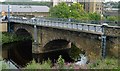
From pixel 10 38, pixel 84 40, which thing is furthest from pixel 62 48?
pixel 10 38

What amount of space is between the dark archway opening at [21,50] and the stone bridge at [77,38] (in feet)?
8.23

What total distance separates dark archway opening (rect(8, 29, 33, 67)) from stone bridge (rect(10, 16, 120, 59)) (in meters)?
2.51

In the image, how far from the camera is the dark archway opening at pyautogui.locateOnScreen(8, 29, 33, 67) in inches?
1456

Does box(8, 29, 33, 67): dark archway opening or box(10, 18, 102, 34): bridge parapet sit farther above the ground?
box(10, 18, 102, 34): bridge parapet

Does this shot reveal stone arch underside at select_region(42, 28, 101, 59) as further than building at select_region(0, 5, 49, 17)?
No

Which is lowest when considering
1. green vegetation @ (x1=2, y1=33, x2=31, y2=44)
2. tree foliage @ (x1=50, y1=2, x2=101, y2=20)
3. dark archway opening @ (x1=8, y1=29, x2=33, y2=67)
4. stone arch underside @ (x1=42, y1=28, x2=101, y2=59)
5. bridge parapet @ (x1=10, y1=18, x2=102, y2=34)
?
dark archway opening @ (x1=8, y1=29, x2=33, y2=67)

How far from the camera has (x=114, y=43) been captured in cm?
2177

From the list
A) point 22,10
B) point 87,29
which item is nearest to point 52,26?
point 87,29

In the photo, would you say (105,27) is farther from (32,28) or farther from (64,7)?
(64,7)

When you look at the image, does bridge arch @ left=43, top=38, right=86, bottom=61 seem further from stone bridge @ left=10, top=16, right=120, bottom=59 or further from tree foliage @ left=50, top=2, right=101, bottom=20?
tree foliage @ left=50, top=2, right=101, bottom=20

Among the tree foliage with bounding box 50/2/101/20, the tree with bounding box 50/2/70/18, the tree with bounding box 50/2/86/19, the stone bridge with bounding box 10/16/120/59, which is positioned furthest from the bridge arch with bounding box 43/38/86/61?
the tree with bounding box 50/2/70/18

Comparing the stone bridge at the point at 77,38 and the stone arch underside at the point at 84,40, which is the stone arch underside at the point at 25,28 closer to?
the stone bridge at the point at 77,38

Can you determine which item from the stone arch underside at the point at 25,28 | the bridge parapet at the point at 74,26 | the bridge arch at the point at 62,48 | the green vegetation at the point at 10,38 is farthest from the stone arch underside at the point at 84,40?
the green vegetation at the point at 10,38

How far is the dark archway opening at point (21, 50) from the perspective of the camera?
37.0 meters
